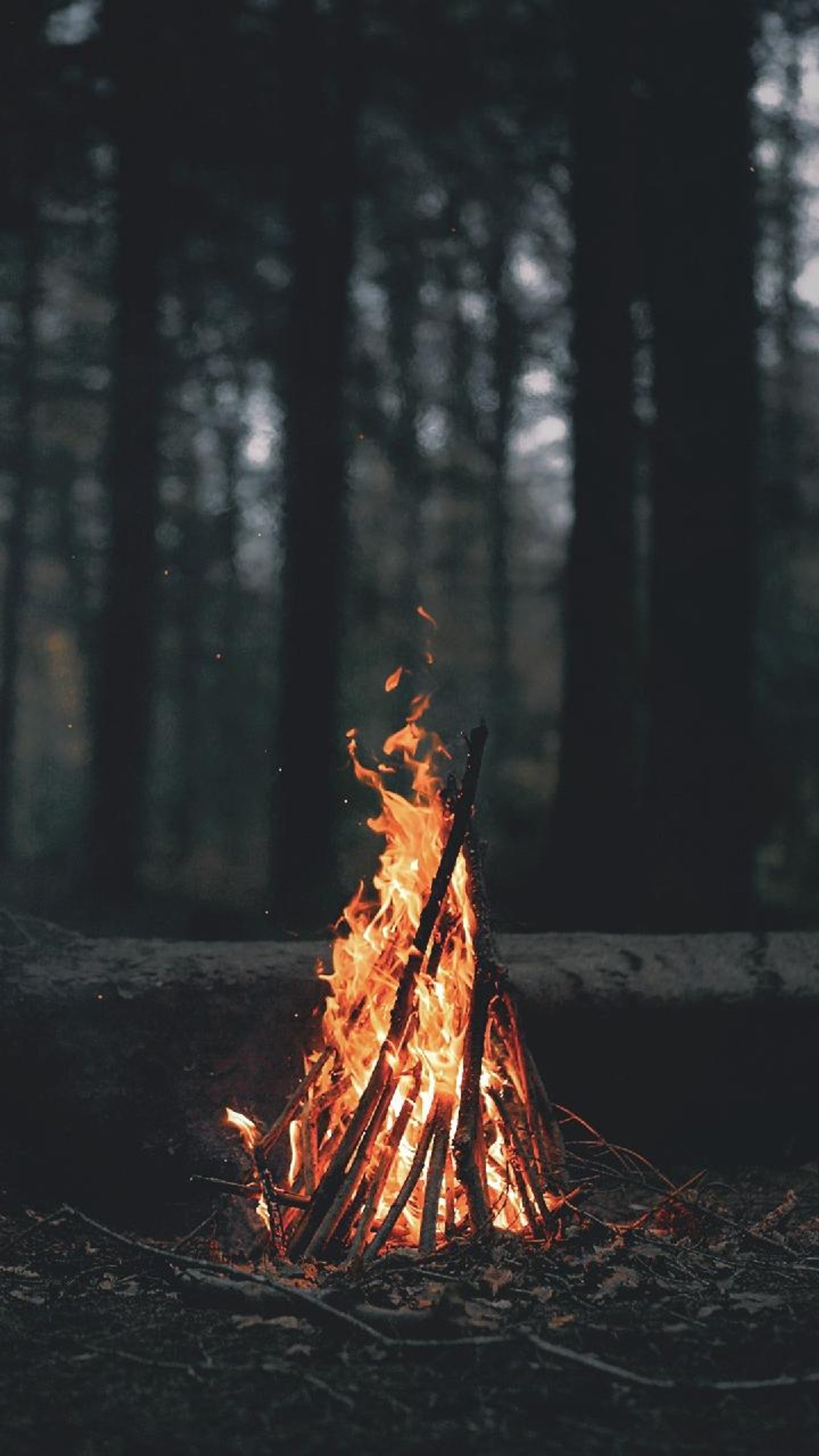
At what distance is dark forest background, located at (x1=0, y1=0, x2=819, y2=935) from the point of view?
28.5ft

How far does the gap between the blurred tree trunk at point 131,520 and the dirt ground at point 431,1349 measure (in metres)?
9.01

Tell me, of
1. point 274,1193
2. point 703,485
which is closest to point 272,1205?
point 274,1193

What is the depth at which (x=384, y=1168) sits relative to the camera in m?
4.15

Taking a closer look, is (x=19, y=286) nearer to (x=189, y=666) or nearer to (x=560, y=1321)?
(x=189, y=666)

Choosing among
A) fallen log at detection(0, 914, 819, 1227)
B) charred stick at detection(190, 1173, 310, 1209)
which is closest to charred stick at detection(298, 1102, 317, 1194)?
charred stick at detection(190, 1173, 310, 1209)

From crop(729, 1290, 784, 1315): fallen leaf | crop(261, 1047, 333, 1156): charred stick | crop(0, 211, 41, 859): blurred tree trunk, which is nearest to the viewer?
crop(729, 1290, 784, 1315): fallen leaf

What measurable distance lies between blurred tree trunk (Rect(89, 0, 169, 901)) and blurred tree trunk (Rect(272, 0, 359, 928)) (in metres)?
2.22

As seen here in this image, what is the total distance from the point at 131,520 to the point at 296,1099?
966 centimetres

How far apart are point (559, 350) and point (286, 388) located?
751cm

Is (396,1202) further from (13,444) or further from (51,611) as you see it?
(51,611)

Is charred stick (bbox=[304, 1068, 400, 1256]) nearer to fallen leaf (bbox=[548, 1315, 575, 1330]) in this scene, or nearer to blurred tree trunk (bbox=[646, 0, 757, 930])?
fallen leaf (bbox=[548, 1315, 575, 1330])

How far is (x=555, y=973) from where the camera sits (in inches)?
221

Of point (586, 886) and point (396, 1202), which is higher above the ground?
point (586, 886)

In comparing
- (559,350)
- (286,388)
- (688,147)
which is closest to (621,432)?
(688,147)
